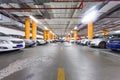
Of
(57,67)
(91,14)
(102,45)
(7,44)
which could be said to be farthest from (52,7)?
(57,67)

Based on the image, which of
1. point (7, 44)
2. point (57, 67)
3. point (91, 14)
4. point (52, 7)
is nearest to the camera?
point (57, 67)

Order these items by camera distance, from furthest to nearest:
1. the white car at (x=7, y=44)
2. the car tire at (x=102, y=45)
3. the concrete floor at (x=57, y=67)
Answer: the car tire at (x=102, y=45) → the white car at (x=7, y=44) → the concrete floor at (x=57, y=67)

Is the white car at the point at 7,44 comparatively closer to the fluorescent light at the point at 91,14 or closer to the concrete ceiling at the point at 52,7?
the concrete ceiling at the point at 52,7

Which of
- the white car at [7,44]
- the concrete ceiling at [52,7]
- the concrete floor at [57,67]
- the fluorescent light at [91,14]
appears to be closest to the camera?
the concrete floor at [57,67]

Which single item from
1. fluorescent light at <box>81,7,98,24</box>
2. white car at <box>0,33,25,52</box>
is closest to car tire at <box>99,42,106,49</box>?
fluorescent light at <box>81,7,98,24</box>

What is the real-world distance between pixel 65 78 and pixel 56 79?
0.25 meters

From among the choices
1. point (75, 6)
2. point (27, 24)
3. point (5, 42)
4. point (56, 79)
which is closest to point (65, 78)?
point (56, 79)

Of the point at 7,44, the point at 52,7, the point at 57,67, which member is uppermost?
the point at 52,7

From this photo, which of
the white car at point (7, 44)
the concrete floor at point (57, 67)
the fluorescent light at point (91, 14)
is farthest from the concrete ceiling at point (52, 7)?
the concrete floor at point (57, 67)

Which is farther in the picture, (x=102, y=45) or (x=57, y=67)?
(x=102, y=45)

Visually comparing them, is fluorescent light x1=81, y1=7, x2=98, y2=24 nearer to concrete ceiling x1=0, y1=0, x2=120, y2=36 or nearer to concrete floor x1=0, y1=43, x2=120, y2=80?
concrete ceiling x1=0, y1=0, x2=120, y2=36

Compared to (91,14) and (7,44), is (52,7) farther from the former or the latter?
(7,44)

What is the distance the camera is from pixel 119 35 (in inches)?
479

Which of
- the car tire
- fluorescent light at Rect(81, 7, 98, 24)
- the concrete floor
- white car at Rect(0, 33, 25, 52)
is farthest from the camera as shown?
fluorescent light at Rect(81, 7, 98, 24)
